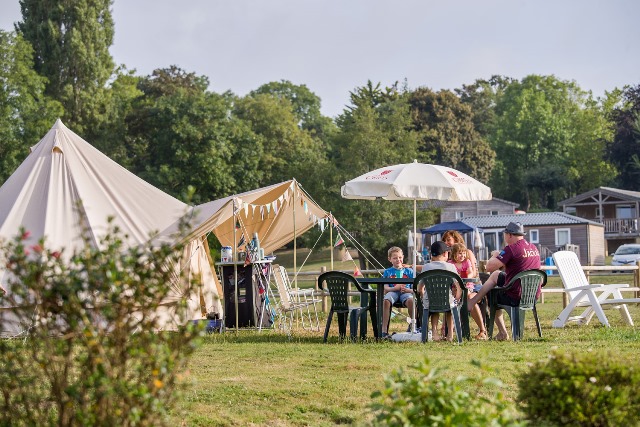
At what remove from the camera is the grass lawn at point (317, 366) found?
6.66 meters

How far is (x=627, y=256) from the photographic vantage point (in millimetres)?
42938

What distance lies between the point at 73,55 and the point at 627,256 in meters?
26.9

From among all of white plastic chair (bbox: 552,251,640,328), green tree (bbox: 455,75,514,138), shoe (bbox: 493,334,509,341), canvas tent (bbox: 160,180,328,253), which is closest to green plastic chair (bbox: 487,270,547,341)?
shoe (bbox: 493,334,509,341)

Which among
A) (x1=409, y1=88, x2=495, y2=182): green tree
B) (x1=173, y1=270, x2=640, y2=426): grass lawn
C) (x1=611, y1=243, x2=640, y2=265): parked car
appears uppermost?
(x1=409, y1=88, x2=495, y2=182): green tree

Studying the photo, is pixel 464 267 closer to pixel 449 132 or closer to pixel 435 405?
pixel 435 405

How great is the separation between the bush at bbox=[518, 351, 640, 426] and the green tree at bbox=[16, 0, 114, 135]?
4100cm

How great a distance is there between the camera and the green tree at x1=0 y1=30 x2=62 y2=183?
4062cm

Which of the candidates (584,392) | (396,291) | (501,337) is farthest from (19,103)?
(584,392)

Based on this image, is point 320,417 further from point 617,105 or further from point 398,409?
point 617,105

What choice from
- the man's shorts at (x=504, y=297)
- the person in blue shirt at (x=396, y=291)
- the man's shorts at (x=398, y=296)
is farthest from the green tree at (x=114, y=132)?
the man's shorts at (x=504, y=297)

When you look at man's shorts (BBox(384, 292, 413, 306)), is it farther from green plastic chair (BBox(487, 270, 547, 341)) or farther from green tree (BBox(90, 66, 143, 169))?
green tree (BBox(90, 66, 143, 169))

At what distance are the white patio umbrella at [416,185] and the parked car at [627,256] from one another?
31.6 meters

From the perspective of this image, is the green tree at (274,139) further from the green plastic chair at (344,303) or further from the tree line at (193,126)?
the green plastic chair at (344,303)

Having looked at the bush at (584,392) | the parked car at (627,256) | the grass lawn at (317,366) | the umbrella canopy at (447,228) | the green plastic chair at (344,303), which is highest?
the umbrella canopy at (447,228)
